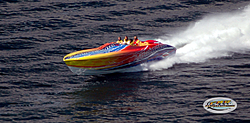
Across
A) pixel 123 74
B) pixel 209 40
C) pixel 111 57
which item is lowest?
pixel 123 74

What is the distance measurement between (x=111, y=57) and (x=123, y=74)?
66.6 inches

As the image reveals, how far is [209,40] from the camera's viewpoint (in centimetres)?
2423

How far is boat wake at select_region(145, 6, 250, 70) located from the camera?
22.2 m

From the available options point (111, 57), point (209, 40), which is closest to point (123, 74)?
point (111, 57)

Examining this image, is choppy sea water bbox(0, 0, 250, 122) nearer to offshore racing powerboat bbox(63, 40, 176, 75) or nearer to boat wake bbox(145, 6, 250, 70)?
boat wake bbox(145, 6, 250, 70)

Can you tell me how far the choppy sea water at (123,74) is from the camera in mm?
15500

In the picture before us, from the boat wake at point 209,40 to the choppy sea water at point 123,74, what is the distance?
0.07 meters

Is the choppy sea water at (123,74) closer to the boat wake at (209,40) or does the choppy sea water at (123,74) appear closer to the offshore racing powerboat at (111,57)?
the boat wake at (209,40)

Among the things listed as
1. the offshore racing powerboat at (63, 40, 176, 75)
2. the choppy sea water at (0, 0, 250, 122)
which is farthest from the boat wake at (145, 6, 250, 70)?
the offshore racing powerboat at (63, 40, 176, 75)

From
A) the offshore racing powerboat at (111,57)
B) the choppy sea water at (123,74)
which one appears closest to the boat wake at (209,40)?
the choppy sea water at (123,74)

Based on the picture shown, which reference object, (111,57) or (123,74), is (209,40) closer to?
(123,74)

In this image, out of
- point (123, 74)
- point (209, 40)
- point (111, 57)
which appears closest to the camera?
point (111, 57)

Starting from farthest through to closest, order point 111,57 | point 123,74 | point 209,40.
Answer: point 209,40 < point 123,74 < point 111,57

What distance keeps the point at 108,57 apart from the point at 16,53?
25.8ft
